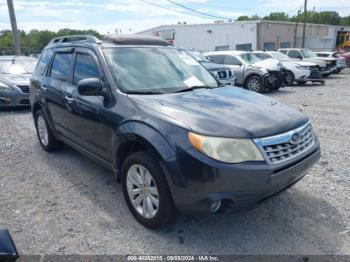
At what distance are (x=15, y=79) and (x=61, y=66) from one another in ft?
18.2

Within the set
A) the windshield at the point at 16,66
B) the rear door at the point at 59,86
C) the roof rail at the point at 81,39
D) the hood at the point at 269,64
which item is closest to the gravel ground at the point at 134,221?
the rear door at the point at 59,86

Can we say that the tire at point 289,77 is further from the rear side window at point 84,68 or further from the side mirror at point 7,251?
the side mirror at point 7,251

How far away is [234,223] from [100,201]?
5.01ft

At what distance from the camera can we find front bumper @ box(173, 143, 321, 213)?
256cm

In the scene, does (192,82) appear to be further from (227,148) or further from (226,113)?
(227,148)

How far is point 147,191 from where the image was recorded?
308 cm

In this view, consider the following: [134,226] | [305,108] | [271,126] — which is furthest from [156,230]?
[305,108]

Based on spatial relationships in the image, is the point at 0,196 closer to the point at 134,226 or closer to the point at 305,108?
the point at 134,226

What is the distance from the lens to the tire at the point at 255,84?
12490 mm

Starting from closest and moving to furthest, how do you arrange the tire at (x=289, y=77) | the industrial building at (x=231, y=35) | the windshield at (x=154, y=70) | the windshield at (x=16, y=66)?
1. the windshield at (x=154, y=70)
2. the windshield at (x=16, y=66)
3. the tire at (x=289, y=77)
4. the industrial building at (x=231, y=35)

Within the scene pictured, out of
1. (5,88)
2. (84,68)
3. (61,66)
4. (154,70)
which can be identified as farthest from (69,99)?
(5,88)

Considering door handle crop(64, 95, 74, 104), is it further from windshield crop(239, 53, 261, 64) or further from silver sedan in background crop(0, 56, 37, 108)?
windshield crop(239, 53, 261, 64)

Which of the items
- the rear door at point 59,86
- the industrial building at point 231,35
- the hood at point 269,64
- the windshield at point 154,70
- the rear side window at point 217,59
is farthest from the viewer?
the industrial building at point 231,35

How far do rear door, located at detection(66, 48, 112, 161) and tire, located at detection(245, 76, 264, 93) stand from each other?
9.39 metres
